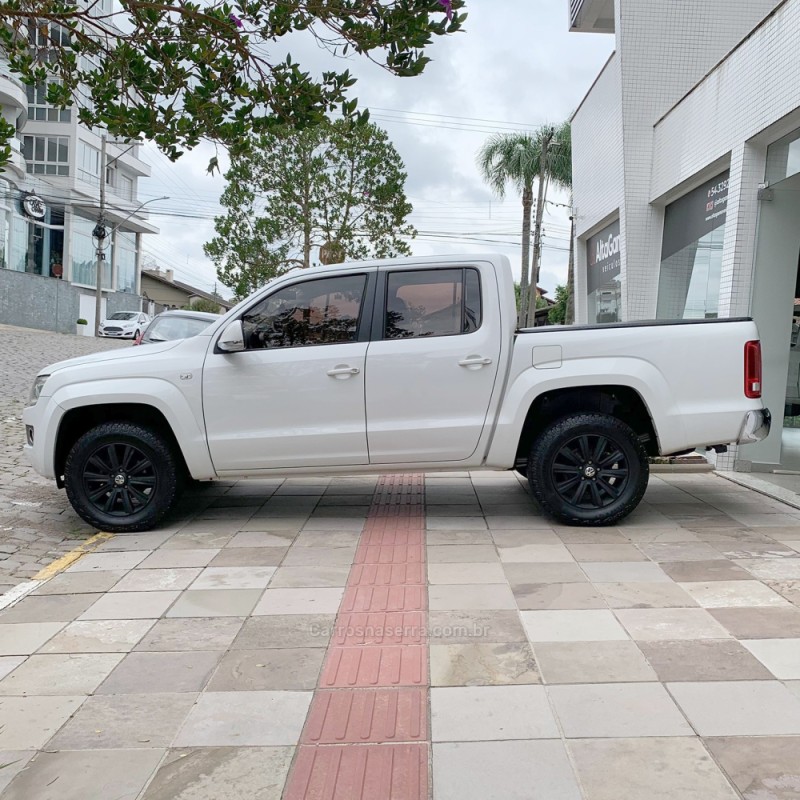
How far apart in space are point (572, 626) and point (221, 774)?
1960 millimetres

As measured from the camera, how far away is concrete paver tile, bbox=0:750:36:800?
277 cm

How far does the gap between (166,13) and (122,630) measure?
340 cm

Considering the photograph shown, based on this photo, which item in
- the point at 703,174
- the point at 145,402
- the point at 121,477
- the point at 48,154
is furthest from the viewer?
the point at 48,154

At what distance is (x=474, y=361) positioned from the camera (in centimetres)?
587

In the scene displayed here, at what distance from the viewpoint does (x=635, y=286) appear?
38.0 ft

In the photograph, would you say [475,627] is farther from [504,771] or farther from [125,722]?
[125,722]

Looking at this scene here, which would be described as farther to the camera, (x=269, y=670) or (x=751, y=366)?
(x=751, y=366)

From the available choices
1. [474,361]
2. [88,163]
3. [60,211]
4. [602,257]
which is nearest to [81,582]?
[474,361]

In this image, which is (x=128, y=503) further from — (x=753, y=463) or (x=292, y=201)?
(x=292, y=201)

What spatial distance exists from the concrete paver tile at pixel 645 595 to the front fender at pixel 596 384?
1467mm

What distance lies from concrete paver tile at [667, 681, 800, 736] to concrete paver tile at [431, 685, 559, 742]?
558mm

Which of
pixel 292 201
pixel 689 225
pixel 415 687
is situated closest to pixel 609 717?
pixel 415 687

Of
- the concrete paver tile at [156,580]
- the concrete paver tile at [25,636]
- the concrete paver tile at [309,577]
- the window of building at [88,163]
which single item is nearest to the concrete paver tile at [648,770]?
the concrete paver tile at [309,577]

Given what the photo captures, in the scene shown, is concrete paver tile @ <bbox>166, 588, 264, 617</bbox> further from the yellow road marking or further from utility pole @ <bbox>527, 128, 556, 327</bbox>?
Result: utility pole @ <bbox>527, 128, 556, 327</bbox>
